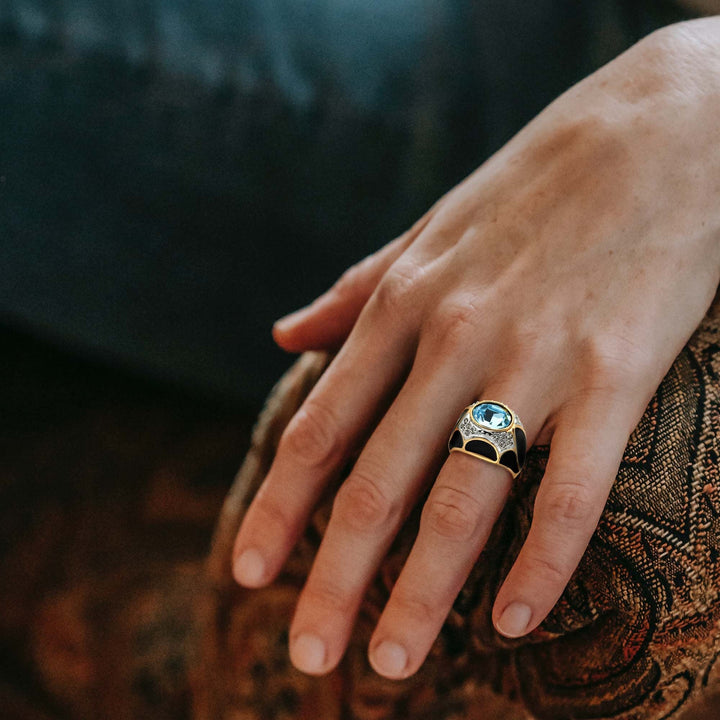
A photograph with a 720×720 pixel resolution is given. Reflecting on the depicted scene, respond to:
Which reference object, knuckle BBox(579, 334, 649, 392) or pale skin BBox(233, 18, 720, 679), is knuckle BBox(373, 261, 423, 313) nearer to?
pale skin BBox(233, 18, 720, 679)

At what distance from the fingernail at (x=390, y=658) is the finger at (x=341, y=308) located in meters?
0.28

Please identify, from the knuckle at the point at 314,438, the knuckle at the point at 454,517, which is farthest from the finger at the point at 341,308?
the knuckle at the point at 454,517

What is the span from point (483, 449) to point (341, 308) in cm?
23

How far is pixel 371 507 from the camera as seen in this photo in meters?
0.55

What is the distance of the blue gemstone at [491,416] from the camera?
0.52 metres

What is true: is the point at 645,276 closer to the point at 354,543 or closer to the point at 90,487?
the point at 354,543

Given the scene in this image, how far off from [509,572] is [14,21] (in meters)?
0.79

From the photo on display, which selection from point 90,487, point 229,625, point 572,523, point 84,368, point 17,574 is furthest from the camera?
point 84,368

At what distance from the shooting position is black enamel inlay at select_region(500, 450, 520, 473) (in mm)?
523

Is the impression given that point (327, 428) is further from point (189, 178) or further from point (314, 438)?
point (189, 178)

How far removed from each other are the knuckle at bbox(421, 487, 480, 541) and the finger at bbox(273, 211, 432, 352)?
0.72 ft

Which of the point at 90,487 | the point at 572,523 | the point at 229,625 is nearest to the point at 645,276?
the point at 572,523

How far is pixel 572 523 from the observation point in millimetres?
498

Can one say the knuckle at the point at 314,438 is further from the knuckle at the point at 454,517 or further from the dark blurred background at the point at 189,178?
the dark blurred background at the point at 189,178
